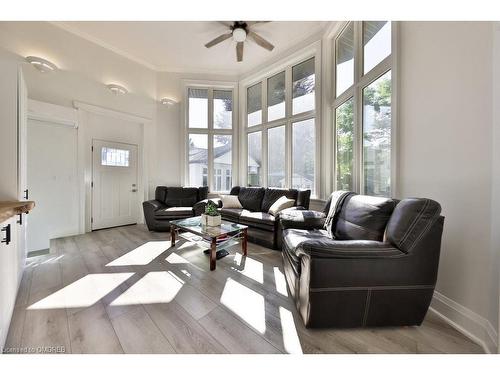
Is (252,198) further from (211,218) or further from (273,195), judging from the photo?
(211,218)

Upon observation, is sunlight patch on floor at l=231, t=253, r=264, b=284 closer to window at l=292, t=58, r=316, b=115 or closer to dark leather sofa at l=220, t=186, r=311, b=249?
dark leather sofa at l=220, t=186, r=311, b=249

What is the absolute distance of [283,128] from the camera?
4.33 metres

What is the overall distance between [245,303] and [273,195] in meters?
2.36

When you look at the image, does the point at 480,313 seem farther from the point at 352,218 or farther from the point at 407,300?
the point at 352,218

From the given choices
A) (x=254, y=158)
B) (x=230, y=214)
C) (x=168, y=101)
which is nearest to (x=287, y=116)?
(x=254, y=158)

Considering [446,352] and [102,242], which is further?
[102,242]

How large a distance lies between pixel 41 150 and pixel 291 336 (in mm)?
4481

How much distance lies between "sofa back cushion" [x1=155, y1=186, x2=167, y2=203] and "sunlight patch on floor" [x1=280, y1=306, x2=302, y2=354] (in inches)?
142

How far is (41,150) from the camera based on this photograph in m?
3.25

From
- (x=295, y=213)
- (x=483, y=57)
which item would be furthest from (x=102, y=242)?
(x=483, y=57)

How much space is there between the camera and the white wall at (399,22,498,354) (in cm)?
130

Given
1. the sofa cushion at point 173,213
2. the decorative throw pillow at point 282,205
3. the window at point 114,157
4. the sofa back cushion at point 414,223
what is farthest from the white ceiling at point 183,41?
the sofa back cushion at point 414,223

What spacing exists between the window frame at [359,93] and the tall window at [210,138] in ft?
8.46

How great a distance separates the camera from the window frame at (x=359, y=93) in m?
1.96
